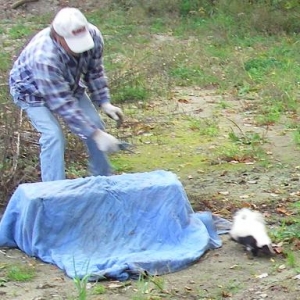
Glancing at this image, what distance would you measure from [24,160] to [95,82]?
1061mm

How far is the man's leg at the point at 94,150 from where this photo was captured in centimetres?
647

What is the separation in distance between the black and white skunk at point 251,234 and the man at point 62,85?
971 millimetres

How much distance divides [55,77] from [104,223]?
1.03 m

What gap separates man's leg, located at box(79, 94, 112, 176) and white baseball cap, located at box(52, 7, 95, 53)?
659mm

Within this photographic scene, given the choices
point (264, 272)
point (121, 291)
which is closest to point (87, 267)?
point (121, 291)

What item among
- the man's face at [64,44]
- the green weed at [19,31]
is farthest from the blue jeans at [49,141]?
the green weed at [19,31]

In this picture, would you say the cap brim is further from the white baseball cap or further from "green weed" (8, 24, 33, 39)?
"green weed" (8, 24, 33, 39)

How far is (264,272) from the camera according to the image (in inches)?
211

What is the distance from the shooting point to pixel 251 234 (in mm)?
5641

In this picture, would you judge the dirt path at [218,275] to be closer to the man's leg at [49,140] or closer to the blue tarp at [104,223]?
the blue tarp at [104,223]

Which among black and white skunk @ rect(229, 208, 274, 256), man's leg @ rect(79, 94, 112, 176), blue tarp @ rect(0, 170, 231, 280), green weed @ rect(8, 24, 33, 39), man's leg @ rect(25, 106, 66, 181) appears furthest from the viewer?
green weed @ rect(8, 24, 33, 39)

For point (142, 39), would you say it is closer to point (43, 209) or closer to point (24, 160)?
point (24, 160)

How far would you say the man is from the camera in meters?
5.93

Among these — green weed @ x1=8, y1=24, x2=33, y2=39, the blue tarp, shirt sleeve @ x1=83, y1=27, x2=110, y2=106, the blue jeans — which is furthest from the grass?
green weed @ x1=8, y1=24, x2=33, y2=39
